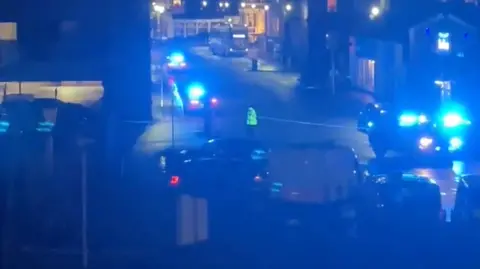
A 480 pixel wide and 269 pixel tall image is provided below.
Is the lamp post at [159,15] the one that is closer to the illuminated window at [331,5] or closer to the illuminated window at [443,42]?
the illuminated window at [331,5]

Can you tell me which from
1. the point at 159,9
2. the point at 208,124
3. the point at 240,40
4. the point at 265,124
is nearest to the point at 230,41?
the point at 240,40

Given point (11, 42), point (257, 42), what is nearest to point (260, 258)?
point (11, 42)

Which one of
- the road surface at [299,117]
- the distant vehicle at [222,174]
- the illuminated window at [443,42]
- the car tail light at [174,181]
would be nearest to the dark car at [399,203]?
the distant vehicle at [222,174]

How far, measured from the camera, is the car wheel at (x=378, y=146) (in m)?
27.1

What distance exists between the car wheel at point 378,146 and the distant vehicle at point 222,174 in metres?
5.72

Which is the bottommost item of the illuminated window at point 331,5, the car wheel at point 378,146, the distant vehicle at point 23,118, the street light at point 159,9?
the car wheel at point 378,146

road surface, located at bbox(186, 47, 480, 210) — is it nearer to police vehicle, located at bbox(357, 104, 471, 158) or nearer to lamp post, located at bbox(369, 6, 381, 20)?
police vehicle, located at bbox(357, 104, 471, 158)

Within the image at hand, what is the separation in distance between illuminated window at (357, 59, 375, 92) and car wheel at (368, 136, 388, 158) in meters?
19.6

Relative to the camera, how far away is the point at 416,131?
89.6ft

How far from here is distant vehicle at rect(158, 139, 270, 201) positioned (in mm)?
18102

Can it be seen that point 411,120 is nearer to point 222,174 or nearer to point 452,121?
point 452,121

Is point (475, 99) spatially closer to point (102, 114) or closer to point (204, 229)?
point (102, 114)

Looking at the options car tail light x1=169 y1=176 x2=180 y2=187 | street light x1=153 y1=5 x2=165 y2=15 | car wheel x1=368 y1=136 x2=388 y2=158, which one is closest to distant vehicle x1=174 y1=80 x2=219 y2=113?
car wheel x1=368 y1=136 x2=388 y2=158

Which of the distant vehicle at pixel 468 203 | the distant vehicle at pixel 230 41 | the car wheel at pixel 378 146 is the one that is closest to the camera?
the distant vehicle at pixel 468 203
